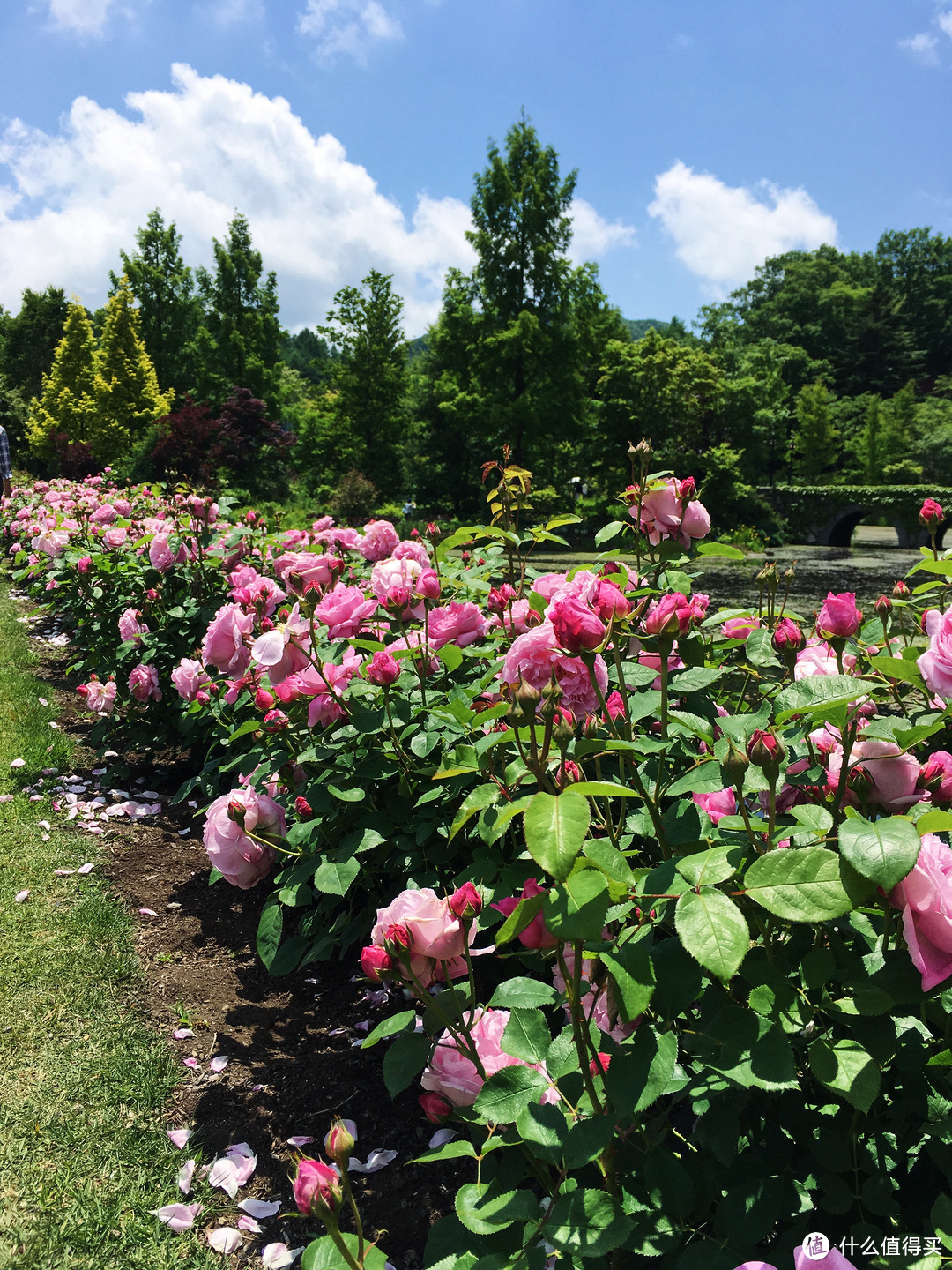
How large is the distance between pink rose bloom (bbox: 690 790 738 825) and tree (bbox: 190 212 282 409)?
2946 cm

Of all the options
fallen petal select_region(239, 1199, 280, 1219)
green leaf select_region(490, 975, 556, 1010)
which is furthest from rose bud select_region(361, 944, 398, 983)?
fallen petal select_region(239, 1199, 280, 1219)

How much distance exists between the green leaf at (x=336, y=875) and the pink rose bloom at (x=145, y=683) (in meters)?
2.00

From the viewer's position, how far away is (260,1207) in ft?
4.93

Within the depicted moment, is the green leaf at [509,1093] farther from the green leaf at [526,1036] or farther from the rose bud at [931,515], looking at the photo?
the rose bud at [931,515]

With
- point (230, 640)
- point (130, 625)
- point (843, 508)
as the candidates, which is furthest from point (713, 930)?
point (843, 508)

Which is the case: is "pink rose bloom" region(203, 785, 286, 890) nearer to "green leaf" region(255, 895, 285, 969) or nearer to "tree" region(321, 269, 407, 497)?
"green leaf" region(255, 895, 285, 969)

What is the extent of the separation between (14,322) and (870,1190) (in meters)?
52.0

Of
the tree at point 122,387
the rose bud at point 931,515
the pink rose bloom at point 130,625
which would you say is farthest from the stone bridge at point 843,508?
the pink rose bloom at point 130,625

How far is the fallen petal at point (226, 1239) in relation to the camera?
1.44m

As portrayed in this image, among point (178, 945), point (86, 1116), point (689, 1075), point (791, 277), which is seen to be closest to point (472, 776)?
point (689, 1075)

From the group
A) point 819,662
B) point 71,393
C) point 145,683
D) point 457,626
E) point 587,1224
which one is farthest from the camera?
point 71,393

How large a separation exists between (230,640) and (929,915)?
1.65 meters

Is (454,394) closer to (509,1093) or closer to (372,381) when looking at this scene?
(372,381)

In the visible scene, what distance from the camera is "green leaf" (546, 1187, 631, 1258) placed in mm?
774
